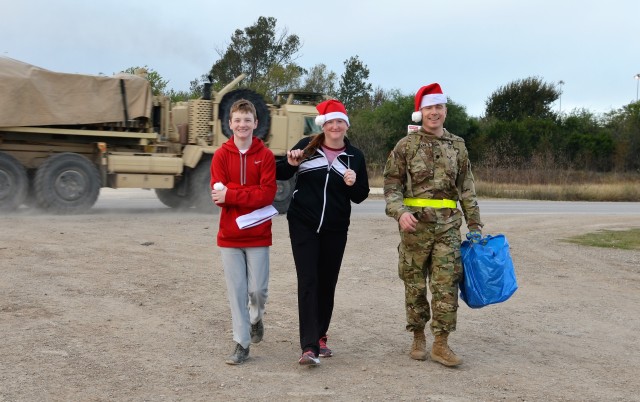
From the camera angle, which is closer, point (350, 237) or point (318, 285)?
point (318, 285)

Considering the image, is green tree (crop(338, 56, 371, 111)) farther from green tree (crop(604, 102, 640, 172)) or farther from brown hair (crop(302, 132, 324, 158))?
brown hair (crop(302, 132, 324, 158))

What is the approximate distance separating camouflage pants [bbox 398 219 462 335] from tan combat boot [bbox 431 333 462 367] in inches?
2.2

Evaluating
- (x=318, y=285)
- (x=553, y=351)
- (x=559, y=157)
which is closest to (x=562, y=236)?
(x=553, y=351)

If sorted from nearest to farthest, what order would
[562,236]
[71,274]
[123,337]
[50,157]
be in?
1. [123,337]
2. [71,274]
3. [562,236]
4. [50,157]

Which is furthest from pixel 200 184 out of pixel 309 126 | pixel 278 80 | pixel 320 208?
pixel 278 80

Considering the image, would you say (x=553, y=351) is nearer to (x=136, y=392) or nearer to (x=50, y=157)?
(x=136, y=392)

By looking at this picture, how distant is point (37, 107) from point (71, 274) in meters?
8.03

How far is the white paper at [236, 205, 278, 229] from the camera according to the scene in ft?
19.3

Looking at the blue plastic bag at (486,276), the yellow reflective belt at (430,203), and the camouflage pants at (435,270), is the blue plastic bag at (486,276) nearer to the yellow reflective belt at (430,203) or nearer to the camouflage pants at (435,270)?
the camouflage pants at (435,270)

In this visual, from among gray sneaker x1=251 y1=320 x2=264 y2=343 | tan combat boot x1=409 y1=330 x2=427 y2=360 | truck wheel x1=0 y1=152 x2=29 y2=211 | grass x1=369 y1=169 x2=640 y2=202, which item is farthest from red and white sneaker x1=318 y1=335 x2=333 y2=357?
grass x1=369 y1=169 x2=640 y2=202

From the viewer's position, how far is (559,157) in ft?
140

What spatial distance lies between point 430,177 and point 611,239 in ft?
33.3

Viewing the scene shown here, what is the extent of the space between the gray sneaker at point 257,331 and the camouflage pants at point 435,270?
112cm

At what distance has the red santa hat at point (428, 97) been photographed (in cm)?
615
